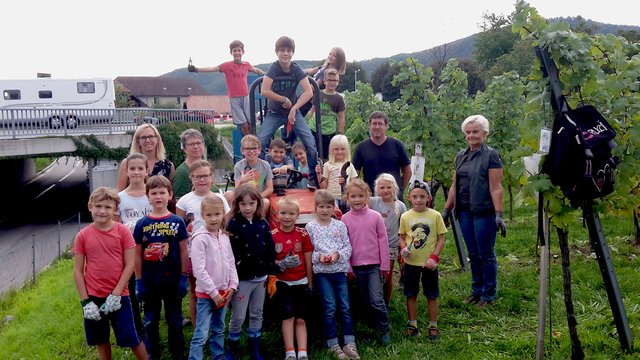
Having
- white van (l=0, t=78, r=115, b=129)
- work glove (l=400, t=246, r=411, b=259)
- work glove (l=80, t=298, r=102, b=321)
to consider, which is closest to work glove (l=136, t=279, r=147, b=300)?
work glove (l=80, t=298, r=102, b=321)

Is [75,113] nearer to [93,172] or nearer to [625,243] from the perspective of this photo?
[93,172]

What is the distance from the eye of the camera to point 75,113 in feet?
80.7

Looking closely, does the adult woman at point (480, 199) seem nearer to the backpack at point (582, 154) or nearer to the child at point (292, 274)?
the backpack at point (582, 154)

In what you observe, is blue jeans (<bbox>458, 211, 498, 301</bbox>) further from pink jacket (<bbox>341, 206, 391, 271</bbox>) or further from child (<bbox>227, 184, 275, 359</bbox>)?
child (<bbox>227, 184, 275, 359</bbox>)

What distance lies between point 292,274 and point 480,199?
222 centimetres

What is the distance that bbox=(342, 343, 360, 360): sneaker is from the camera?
473cm

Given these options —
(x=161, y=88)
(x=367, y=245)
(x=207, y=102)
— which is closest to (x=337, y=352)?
(x=367, y=245)

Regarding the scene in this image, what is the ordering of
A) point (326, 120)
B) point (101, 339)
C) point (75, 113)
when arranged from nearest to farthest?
point (101, 339), point (326, 120), point (75, 113)

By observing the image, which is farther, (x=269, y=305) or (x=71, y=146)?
(x=71, y=146)

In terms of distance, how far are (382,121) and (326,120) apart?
2020 millimetres

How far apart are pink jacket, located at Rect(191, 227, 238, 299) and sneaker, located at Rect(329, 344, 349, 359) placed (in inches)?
42.2

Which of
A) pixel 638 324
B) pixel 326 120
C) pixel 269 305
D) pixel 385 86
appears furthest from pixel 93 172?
pixel 385 86

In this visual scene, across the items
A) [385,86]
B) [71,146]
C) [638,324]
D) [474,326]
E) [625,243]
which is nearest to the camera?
[638,324]

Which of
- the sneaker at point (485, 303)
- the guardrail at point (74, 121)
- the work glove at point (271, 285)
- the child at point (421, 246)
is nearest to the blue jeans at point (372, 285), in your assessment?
the child at point (421, 246)
